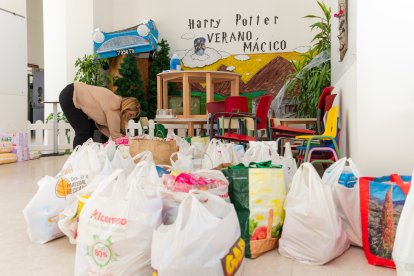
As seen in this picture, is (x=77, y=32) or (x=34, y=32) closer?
(x=77, y=32)

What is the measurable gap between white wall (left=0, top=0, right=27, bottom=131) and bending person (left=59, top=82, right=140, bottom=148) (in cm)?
177

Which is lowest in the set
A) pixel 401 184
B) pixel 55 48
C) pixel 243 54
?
pixel 401 184

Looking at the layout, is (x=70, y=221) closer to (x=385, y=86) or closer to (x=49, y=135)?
(x=385, y=86)

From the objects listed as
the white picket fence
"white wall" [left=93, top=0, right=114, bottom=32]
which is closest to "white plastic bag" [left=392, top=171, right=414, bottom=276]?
the white picket fence

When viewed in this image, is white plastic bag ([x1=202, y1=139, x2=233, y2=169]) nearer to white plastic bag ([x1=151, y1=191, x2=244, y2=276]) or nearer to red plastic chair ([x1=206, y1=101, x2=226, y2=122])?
white plastic bag ([x1=151, y1=191, x2=244, y2=276])

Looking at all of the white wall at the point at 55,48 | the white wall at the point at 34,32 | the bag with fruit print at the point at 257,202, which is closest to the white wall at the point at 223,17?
the white wall at the point at 55,48

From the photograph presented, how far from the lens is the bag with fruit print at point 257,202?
1.58 meters

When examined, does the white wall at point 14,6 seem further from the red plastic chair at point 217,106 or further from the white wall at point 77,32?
the red plastic chair at point 217,106

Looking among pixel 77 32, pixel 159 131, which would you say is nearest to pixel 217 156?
pixel 159 131

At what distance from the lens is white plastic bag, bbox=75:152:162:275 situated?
121cm

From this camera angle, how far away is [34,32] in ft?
33.0

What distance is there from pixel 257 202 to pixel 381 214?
1.51ft

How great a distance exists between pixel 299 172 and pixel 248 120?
2323 millimetres

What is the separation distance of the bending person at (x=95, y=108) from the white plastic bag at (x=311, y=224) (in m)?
2.49
